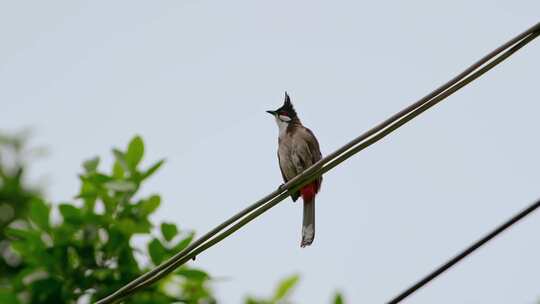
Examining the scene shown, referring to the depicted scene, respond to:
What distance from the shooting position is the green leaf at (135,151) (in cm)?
426

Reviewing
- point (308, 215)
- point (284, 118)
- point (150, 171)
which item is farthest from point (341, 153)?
point (284, 118)

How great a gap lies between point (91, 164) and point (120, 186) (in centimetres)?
31

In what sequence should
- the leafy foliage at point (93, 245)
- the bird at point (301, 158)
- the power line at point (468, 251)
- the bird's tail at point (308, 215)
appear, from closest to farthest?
1. the power line at point (468, 251)
2. the leafy foliage at point (93, 245)
3. the bird's tail at point (308, 215)
4. the bird at point (301, 158)

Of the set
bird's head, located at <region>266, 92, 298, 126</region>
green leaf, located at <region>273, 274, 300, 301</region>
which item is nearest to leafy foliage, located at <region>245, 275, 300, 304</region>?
green leaf, located at <region>273, 274, 300, 301</region>

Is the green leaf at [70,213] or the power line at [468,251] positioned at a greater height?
the green leaf at [70,213]

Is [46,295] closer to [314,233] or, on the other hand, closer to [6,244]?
[314,233]

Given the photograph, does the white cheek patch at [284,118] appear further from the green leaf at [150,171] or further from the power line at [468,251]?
the power line at [468,251]

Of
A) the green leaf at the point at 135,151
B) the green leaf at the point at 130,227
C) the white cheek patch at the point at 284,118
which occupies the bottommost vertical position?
the green leaf at the point at 130,227

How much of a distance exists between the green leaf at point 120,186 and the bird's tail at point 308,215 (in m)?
1.64

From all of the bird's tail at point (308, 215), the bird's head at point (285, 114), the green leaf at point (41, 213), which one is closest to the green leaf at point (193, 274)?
the green leaf at point (41, 213)

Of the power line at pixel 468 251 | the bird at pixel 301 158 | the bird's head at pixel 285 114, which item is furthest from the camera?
the bird's head at pixel 285 114

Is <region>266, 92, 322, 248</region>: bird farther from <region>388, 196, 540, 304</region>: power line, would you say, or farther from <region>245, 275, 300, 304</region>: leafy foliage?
<region>388, 196, 540, 304</region>: power line

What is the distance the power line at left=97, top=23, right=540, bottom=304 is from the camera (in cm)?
278

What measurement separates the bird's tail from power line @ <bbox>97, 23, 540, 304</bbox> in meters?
2.24
